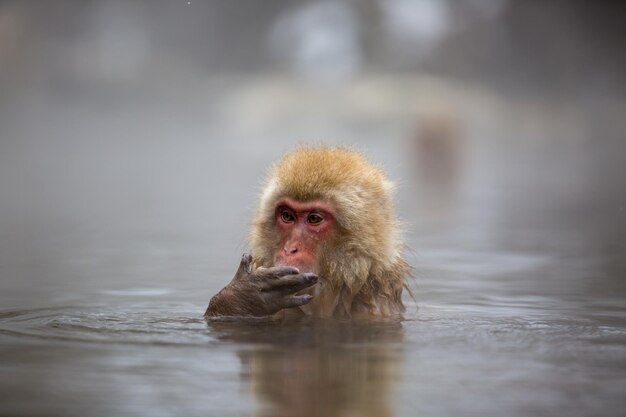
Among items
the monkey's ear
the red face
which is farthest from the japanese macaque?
the monkey's ear

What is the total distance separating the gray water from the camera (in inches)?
146

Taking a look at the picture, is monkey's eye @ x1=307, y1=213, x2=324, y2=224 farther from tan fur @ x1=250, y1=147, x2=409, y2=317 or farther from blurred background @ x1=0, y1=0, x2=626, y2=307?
blurred background @ x1=0, y1=0, x2=626, y2=307

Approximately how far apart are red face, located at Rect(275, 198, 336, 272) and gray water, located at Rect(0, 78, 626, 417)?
326 mm

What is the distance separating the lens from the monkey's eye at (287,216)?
539 cm

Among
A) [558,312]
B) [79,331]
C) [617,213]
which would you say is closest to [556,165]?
[617,213]

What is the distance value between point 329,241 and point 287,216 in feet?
0.72

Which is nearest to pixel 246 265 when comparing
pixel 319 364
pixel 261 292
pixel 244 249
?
pixel 261 292

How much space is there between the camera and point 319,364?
4.10m

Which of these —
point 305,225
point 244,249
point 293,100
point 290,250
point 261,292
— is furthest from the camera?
point 293,100

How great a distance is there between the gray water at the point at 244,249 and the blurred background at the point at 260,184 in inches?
0.9

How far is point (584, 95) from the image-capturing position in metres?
22.0

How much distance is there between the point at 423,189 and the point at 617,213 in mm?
3847

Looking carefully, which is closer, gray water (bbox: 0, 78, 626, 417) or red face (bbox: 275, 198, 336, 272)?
gray water (bbox: 0, 78, 626, 417)

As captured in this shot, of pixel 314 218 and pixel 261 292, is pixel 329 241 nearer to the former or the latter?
pixel 314 218
